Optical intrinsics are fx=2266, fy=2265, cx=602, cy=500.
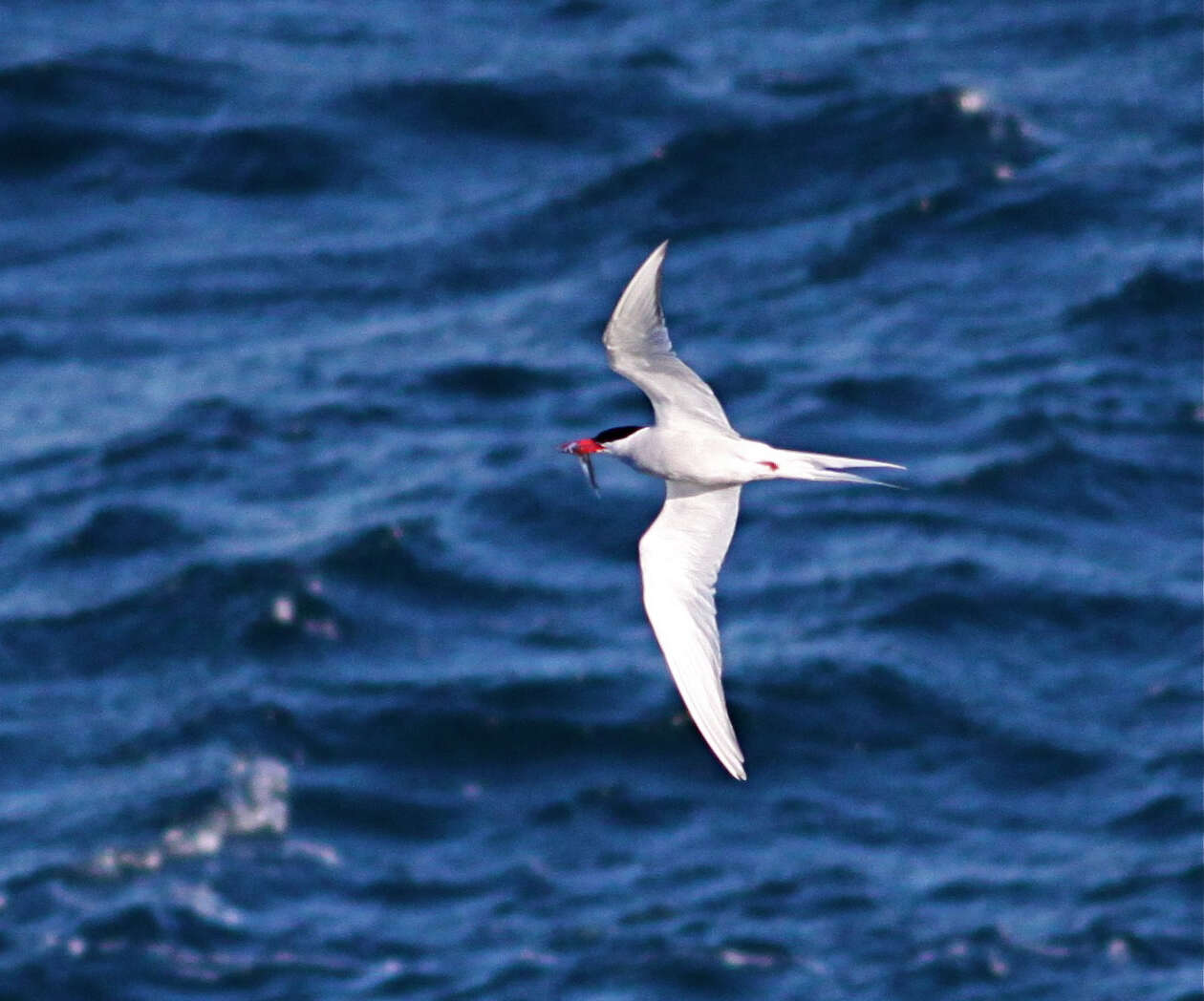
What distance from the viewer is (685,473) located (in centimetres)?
1299

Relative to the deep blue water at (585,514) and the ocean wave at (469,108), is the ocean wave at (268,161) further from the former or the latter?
the ocean wave at (469,108)

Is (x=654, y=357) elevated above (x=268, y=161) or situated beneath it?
situated beneath

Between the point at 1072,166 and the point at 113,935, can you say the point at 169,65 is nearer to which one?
the point at 1072,166

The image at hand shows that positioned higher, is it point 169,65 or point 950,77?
point 169,65

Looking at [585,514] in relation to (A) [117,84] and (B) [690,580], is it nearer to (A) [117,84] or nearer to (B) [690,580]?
(A) [117,84]

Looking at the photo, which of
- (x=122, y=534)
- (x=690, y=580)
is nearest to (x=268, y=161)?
(x=122, y=534)

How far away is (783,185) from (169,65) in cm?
1043

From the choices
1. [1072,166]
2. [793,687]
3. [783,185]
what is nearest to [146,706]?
[793,687]

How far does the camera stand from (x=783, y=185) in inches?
1278

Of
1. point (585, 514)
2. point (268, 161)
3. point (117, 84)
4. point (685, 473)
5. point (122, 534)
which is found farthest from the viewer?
point (117, 84)

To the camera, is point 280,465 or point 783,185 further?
point 783,185

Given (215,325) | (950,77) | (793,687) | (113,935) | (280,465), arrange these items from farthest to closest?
(950,77)
(215,325)
(280,465)
(793,687)
(113,935)

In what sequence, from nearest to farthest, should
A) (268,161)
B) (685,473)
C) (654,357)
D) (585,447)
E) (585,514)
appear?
(654,357)
(685,473)
(585,447)
(585,514)
(268,161)

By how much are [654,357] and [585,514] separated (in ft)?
46.7
